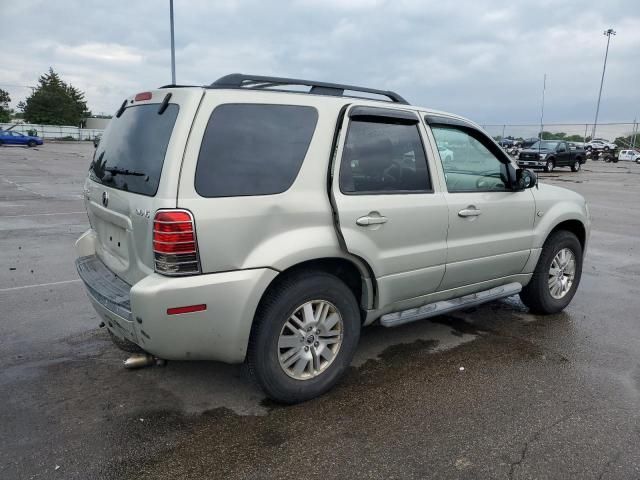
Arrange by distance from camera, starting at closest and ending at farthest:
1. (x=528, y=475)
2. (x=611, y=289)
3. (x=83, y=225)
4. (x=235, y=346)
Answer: (x=528, y=475) → (x=235, y=346) → (x=611, y=289) → (x=83, y=225)

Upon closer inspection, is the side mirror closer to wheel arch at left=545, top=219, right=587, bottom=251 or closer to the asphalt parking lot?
wheel arch at left=545, top=219, right=587, bottom=251

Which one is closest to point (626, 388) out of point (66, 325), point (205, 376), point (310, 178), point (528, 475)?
point (528, 475)

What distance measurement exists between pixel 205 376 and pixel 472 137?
9.24 ft

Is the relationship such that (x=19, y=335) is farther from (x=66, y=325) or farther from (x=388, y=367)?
(x=388, y=367)

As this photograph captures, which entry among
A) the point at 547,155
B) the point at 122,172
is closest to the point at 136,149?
the point at 122,172

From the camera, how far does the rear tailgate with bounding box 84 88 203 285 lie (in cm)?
285

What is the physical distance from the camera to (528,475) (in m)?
2.66

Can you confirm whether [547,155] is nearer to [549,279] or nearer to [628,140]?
[549,279]

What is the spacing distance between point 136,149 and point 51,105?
82195mm

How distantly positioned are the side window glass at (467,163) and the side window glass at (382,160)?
0.83 ft

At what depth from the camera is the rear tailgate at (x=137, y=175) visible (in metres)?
2.85

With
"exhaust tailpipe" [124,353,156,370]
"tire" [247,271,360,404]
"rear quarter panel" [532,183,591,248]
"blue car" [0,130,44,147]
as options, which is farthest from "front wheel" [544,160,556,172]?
"blue car" [0,130,44,147]

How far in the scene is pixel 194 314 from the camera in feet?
9.31

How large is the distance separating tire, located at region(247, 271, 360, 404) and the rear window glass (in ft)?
3.18
